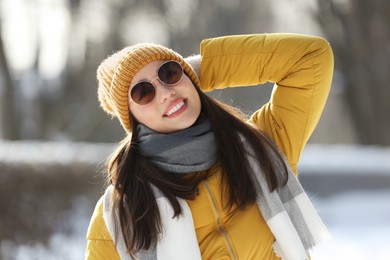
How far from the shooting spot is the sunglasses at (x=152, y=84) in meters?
3.05

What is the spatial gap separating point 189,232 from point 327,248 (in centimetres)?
543

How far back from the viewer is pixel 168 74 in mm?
3070

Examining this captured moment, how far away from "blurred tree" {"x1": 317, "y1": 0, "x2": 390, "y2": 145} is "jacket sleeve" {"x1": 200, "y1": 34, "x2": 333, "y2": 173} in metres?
13.5

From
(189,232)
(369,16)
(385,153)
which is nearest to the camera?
(189,232)

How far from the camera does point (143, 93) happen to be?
3055 millimetres

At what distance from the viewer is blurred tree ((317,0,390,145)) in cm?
1639

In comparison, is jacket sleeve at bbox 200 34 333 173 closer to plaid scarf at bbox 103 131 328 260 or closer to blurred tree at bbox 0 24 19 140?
plaid scarf at bbox 103 131 328 260

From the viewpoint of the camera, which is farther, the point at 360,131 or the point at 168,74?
the point at 360,131

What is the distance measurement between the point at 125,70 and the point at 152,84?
0.13 m

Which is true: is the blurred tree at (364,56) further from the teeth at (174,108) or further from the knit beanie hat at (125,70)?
the teeth at (174,108)

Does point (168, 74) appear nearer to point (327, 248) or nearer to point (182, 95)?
point (182, 95)

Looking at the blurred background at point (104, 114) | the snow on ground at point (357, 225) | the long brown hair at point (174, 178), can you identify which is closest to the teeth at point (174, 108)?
the long brown hair at point (174, 178)

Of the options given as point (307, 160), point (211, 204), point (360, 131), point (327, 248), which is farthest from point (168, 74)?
point (360, 131)

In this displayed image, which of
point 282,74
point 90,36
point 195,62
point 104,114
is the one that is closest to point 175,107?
point 195,62
